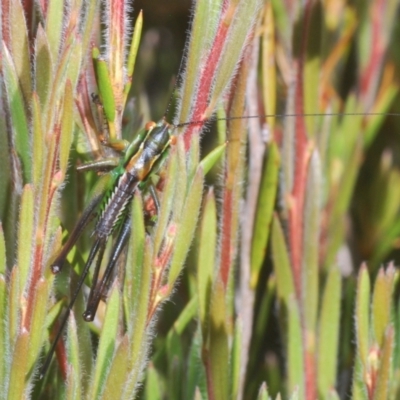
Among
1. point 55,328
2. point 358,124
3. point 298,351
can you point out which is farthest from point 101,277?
point 358,124

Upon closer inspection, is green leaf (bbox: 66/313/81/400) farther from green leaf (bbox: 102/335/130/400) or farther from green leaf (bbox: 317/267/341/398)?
green leaf (bbox: 317/267/341/398)

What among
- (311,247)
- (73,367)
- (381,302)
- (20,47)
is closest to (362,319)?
(381,302)

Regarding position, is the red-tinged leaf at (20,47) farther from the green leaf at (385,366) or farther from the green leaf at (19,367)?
the green leaf at (385,366)

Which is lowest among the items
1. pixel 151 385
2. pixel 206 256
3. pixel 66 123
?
pixel 151 385

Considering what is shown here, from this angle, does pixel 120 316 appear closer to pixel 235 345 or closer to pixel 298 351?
pixel 235 345

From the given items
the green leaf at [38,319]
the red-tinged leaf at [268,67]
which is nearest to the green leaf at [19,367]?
the green leaf at [38,319]

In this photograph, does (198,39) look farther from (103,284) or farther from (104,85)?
(103,284)
